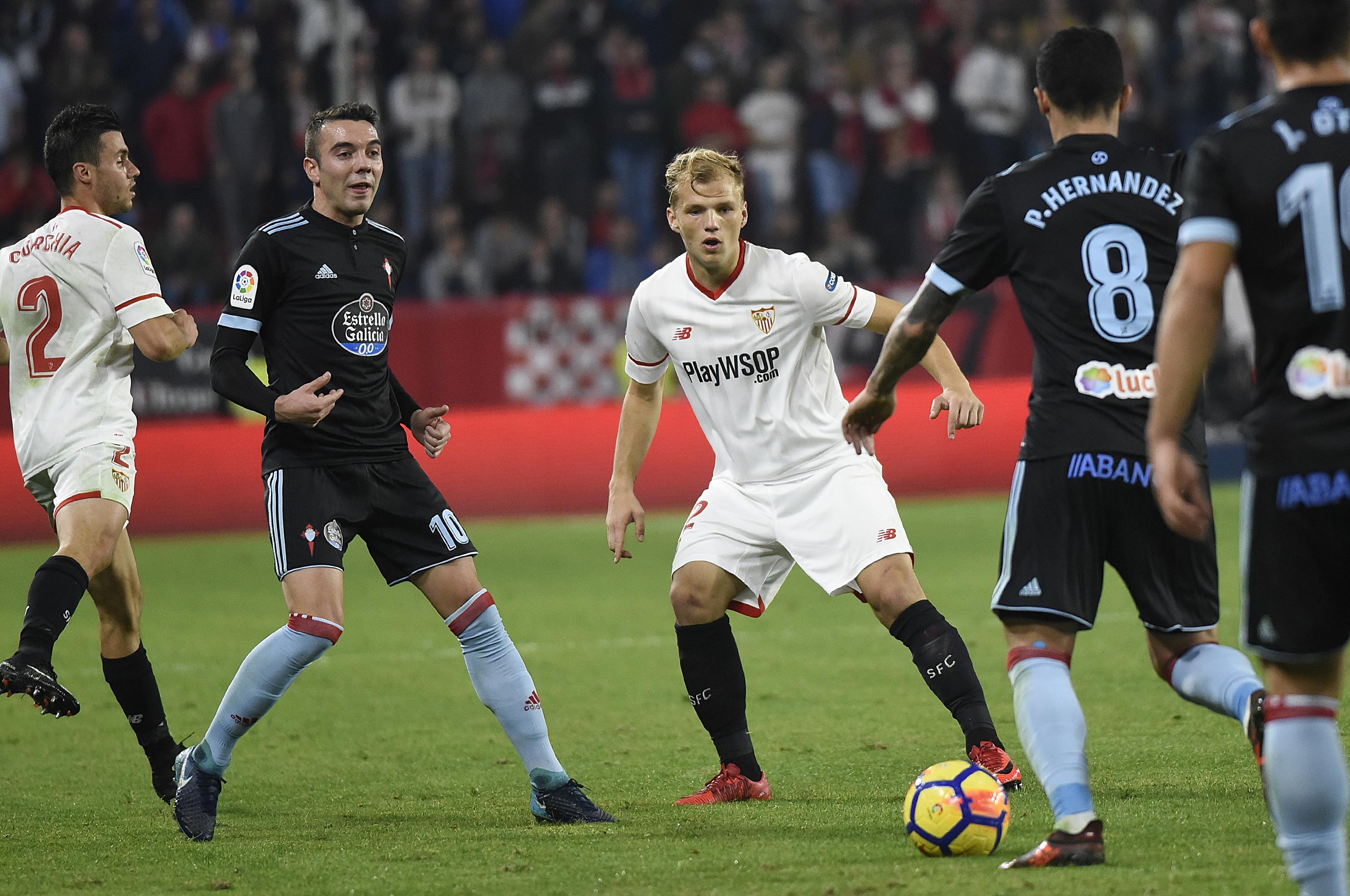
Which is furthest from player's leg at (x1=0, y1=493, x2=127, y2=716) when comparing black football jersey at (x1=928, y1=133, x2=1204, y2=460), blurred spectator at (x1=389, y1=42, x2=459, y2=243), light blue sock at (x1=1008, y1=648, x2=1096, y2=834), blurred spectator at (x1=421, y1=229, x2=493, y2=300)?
blurred spectator at (x1=389, y1=42, x2=459, y2=243)

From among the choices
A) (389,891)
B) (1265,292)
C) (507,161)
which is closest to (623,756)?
(389,891)

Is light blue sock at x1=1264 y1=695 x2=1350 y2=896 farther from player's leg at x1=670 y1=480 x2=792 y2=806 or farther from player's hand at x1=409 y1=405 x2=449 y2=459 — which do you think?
player's hand at x1=409 y1=405 x2=449 y2=459

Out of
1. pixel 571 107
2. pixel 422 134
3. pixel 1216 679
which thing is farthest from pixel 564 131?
pixel 1216 679

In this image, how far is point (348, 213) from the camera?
507 centimetres

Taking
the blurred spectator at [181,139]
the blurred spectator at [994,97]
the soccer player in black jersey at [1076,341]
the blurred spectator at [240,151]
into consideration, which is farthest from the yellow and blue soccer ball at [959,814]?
the blurred spectator at [994,97]

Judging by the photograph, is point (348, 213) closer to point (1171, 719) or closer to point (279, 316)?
point (279, 316)

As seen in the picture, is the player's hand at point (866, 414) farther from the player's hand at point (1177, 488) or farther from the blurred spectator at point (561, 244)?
the blurred spectator at point (561, 244)

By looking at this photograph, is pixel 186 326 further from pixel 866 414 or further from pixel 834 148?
pixel 834 148

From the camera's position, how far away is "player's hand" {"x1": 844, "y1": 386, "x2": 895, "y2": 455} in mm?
3984

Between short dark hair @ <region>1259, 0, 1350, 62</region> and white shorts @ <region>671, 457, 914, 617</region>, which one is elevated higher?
short dark hair @ <region>1259, 0, 1350, 62</region>

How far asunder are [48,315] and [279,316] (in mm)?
932

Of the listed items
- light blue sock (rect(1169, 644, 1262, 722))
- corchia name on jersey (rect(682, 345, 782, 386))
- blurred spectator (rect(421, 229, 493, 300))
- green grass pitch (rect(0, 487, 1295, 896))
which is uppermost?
blurred spectator (rect(421, 229, 493, 300))

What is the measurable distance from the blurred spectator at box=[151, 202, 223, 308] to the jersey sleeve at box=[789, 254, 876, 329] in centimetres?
1103

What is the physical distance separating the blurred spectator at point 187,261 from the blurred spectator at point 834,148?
259 inches
